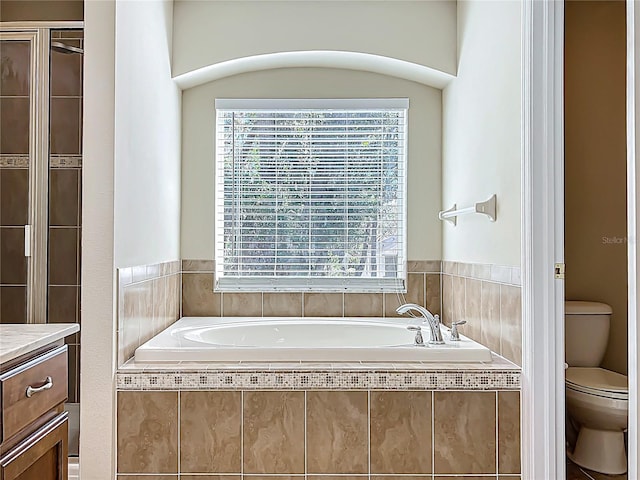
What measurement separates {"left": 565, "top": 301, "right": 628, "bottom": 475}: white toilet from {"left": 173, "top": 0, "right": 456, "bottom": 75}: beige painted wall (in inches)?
62.0

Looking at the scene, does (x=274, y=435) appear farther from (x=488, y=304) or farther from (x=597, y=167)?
(x=597, y=167)

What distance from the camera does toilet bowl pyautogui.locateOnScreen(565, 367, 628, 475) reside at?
8.79 ft

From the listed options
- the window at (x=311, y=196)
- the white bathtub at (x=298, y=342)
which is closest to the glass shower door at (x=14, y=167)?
the white bathtub at (x=298, y=342)

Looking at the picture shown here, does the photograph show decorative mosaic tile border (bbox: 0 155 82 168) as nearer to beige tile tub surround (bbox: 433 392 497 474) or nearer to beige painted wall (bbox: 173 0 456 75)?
beige painted wall (bbox: 173 0 456 75)

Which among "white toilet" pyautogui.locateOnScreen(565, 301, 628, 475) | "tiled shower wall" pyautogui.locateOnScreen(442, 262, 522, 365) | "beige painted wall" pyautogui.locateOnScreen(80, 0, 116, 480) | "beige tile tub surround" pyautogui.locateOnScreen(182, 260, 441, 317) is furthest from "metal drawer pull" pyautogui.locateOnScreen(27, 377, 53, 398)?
"white toilet" pyautogui.locateOnScreen(565, 301, 628, 475)

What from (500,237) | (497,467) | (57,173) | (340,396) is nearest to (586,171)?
(500,237)

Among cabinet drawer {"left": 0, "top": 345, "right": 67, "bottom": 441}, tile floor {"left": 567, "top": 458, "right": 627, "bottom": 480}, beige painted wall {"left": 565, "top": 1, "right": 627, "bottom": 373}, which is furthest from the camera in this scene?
beige painted wall {"left": 565, "top": 1, "right": 627, "bottom": 373}

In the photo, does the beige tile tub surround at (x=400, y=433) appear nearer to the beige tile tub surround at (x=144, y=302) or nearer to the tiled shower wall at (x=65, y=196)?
the beige tile tub surround at (x=144, y=302)

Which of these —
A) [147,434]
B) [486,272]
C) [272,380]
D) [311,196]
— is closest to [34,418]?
[147,434]

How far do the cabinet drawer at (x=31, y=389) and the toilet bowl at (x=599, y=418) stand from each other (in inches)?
88.7

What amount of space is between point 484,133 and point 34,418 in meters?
2.21

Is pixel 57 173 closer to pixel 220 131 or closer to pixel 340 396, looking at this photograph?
pixel 220 131

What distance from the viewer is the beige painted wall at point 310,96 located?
3648mm

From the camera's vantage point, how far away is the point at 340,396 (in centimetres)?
228
